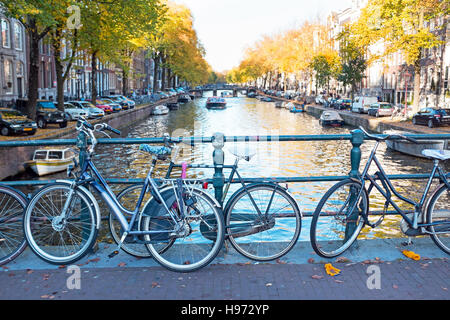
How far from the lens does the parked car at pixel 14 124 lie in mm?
23734

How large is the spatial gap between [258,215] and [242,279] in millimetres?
709

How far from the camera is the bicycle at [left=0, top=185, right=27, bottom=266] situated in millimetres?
4645

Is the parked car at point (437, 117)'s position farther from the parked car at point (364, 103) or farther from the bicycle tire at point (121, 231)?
the bicycle tire at point (121, 231)

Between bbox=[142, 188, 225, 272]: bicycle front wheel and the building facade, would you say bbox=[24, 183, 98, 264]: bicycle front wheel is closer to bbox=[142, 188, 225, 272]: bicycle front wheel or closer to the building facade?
bbox=[142, 188, 225, 272]: bicycle front wheel

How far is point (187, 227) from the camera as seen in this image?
15.0ft

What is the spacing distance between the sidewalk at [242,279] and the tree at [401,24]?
1266 inches

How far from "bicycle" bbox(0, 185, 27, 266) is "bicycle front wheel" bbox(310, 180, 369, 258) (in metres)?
2.69

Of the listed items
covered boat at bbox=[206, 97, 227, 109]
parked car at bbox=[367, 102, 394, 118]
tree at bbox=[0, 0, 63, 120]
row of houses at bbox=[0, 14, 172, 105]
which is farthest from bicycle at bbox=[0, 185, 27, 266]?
covered boat at bbox=[206, 97, 227, 109]

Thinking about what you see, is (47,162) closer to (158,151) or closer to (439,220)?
(158,151)

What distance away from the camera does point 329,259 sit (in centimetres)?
480

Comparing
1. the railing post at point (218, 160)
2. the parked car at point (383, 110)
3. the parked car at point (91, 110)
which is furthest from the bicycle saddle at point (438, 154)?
the parked car at point (383, 110)

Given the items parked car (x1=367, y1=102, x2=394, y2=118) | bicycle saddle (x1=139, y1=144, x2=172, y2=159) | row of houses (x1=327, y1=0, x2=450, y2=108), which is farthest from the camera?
parked car (x1=367, y1=102, x2=394, y2=118)

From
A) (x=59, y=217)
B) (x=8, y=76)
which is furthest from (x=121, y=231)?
(x=8, y=76)

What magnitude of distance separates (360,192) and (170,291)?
6.61 feet
